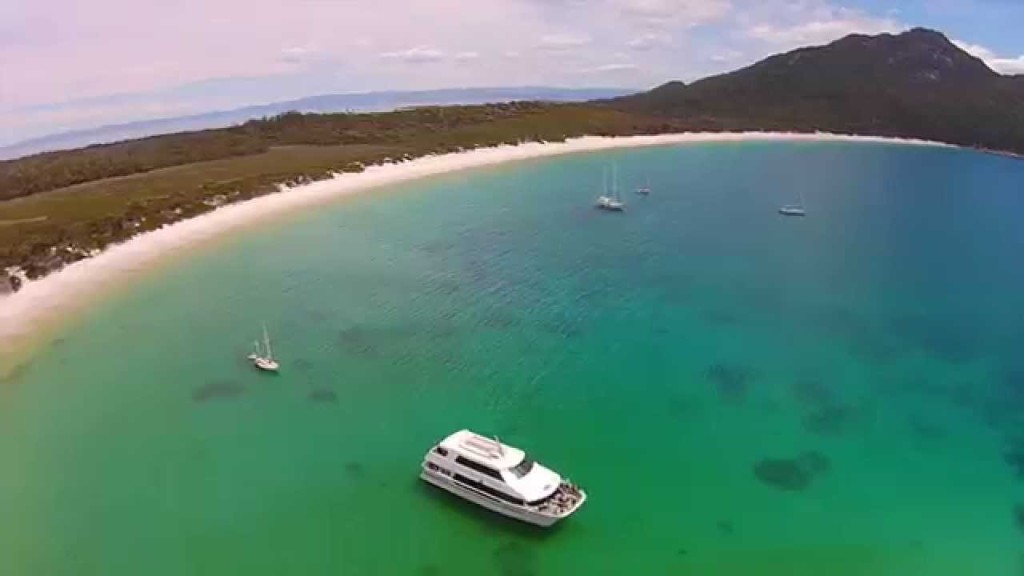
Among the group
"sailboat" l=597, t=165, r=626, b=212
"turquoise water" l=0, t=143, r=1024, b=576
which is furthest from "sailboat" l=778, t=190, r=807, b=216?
"turquoise water" l=0, t=143, r=1024, b=576

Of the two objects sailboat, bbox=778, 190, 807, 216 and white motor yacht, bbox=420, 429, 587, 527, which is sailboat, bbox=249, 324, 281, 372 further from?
sailboat, bbox=778, 190, 807, 216

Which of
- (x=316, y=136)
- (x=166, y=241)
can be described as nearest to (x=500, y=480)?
(x=166, y=241)

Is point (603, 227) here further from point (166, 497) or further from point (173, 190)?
point (166, 497)

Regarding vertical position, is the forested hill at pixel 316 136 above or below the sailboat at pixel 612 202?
above

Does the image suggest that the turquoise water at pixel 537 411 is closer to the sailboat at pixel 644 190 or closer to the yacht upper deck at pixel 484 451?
the yacht upper deck at pixel 484 451

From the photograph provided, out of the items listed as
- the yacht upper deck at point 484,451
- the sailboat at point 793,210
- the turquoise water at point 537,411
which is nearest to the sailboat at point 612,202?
the sailboat at point 793,210

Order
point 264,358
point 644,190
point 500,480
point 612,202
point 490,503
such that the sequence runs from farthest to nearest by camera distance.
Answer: point 644,190 → point 612,202 → point 264,358 → point 490,503 → point 500,480

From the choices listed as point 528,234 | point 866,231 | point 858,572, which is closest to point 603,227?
point 528,234

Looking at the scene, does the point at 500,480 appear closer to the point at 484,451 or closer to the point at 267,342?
the point at 484,451
